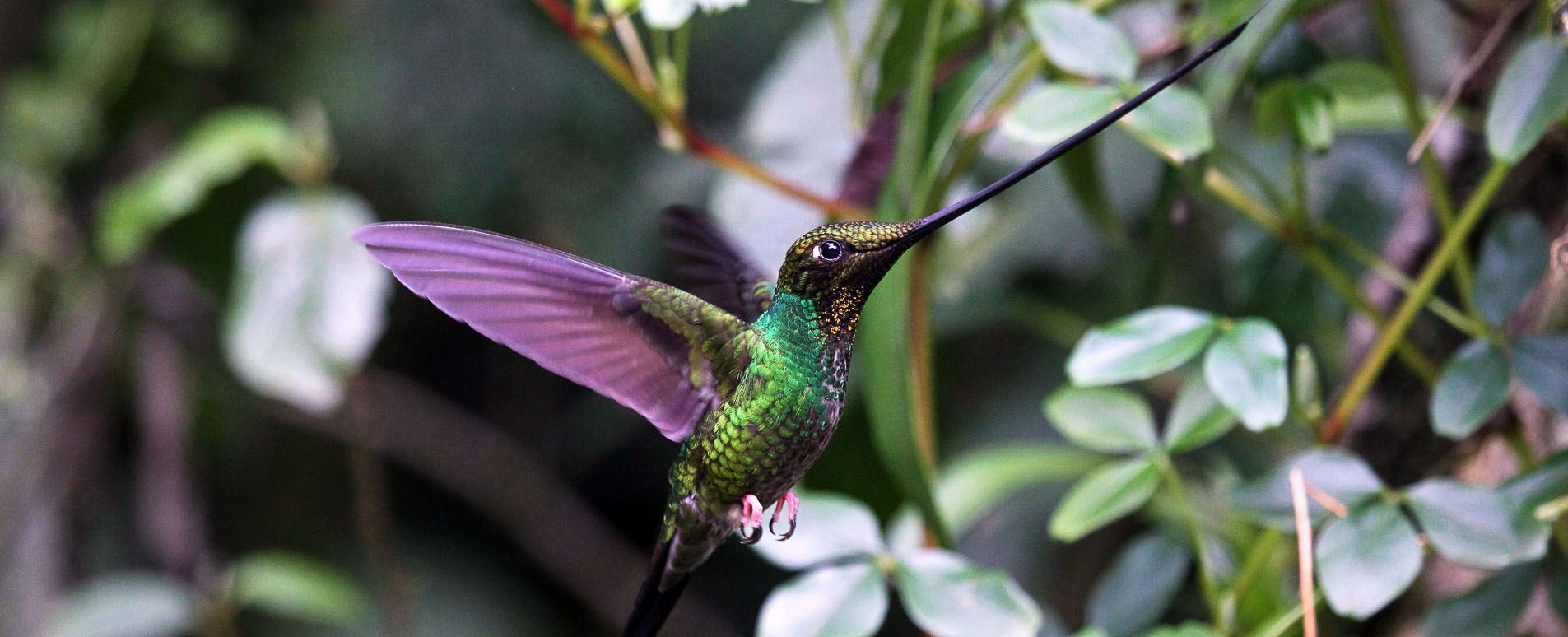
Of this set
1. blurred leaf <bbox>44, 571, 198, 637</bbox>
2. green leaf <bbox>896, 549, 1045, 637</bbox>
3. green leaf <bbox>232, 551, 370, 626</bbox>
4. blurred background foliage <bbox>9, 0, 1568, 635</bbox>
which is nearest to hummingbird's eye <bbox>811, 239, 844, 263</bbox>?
blurred background foliage <bbox>9, 0, 1568, 635</bbox>

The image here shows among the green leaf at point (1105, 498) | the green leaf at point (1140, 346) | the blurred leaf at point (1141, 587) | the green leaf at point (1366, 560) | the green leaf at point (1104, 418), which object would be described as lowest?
the blurred leaf at point (1141, 587)

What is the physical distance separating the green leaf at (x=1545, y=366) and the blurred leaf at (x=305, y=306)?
1.03 meters

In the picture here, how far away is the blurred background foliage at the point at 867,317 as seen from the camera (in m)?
0.77

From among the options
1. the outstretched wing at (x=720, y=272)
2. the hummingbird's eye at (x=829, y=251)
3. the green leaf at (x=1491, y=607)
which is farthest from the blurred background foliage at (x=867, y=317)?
the hummingbird's eye at (x=829, y=251)

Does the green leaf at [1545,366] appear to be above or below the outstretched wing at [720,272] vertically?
below

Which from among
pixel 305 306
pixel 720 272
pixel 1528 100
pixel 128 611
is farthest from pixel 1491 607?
pixel 128 611

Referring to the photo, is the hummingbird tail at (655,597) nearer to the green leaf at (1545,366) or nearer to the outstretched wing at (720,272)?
the outstretched wing at (720,272)

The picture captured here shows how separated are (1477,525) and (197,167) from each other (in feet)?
4.27

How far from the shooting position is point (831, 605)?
0.78 metres

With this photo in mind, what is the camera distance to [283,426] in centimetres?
223

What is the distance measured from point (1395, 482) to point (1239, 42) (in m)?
0.51

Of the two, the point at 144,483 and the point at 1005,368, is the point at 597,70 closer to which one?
the point at 1005,368

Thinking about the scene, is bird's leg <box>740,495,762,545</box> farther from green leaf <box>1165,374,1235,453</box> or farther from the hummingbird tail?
green leaf <box>1165,374,1235,453</box>

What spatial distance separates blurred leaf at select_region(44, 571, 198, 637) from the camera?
5.22ft
